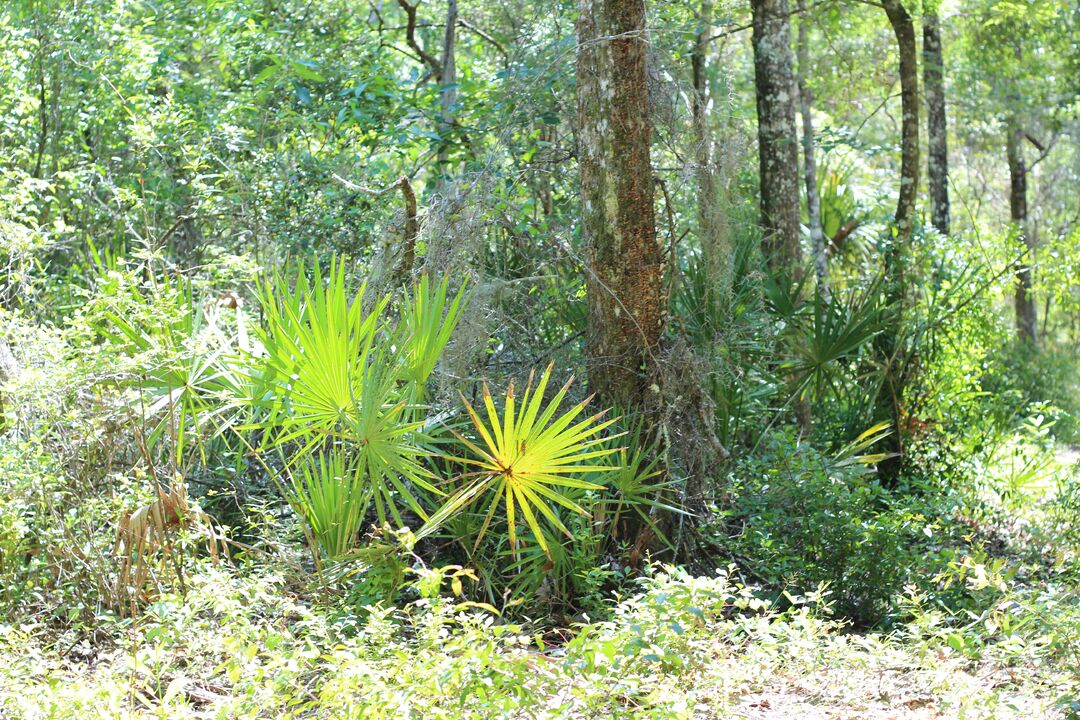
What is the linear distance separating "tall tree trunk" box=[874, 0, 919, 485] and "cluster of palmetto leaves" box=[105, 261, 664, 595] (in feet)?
11.5

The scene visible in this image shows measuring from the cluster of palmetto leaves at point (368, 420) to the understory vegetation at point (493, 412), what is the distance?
0.03 m

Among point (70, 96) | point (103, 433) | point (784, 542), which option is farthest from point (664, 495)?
point (70, 96)

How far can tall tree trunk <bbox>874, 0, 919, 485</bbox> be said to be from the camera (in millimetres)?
8789

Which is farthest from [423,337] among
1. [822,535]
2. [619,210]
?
[822,535]

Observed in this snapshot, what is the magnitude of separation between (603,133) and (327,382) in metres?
2.47

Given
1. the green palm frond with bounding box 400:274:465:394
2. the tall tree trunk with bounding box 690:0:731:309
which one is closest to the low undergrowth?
the green palm frond with bounding box 400:274:465:394

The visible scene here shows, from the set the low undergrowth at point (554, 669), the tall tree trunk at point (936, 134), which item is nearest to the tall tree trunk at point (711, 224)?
the low undergrowth at point (554, 669)

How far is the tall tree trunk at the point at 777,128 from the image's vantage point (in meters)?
8.72

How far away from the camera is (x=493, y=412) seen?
4.68 m

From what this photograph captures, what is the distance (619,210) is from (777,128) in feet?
9.80

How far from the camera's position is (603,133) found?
635 cm

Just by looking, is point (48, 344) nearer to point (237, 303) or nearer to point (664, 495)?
point (237, 303)

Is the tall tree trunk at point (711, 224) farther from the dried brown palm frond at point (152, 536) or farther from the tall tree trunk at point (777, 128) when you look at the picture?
the dried brown palm frond at point (152, 536)

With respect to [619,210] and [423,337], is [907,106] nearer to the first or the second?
[619,210]
